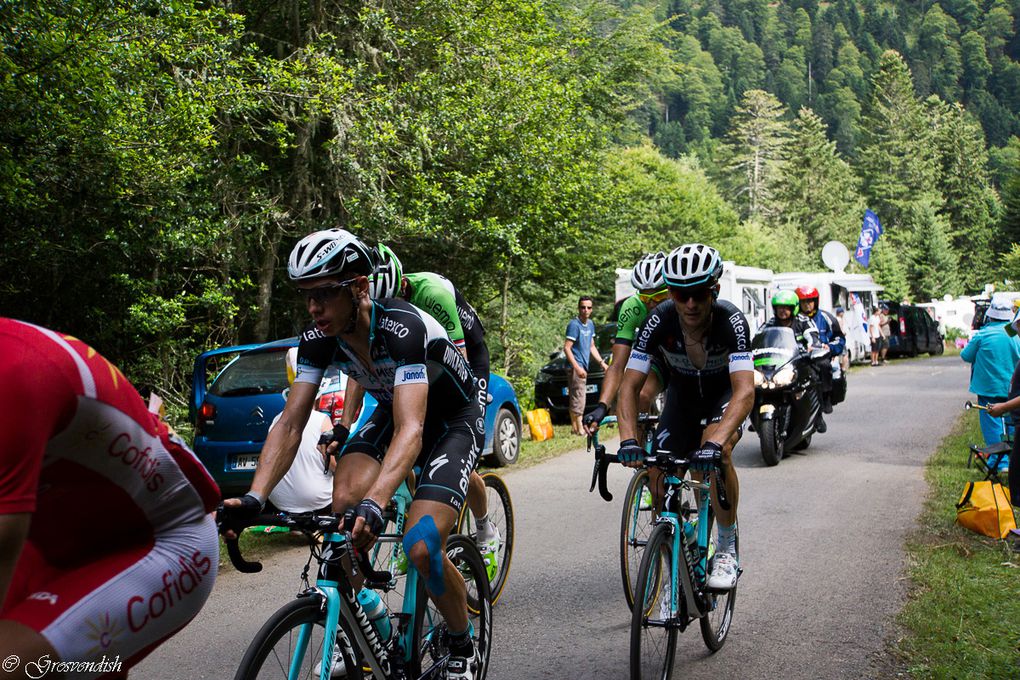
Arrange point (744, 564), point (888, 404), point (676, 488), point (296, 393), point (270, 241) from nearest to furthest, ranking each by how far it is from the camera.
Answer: point (296, 393), point (676, 488), point (744, 564), point (270, 241), point (888, 404)

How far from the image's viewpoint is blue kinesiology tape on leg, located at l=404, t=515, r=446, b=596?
4.11 meters

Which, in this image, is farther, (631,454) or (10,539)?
(631,454)

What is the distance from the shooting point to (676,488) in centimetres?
516

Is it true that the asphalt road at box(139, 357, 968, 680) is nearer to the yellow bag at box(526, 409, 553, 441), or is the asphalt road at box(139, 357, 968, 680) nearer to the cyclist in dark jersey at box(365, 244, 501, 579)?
the cyclist in dark jersey at box(365, 244, 501, 579)

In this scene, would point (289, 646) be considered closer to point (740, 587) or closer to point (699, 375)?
point (699, 375)

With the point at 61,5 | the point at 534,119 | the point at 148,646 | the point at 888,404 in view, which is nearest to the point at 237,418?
the point at 61,5

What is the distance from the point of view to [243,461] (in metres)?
9.97

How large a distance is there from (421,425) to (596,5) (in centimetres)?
2879

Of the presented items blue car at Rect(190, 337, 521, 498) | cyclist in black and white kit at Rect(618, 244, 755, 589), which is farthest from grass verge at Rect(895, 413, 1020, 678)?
blue car at Rect(190, 337, 521, 498)

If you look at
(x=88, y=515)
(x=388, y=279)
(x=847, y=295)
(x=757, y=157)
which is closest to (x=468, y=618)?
(x=388, y=279)

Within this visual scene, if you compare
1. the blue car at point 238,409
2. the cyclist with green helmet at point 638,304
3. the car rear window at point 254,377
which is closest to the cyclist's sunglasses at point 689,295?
the cyclist with green helmet at point 638,304

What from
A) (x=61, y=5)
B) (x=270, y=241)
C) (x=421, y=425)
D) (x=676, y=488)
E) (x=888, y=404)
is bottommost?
(x=888, y=404)

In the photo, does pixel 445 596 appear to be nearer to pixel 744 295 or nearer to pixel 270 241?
pixel 270 241

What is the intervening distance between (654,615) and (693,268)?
185 centimetres
